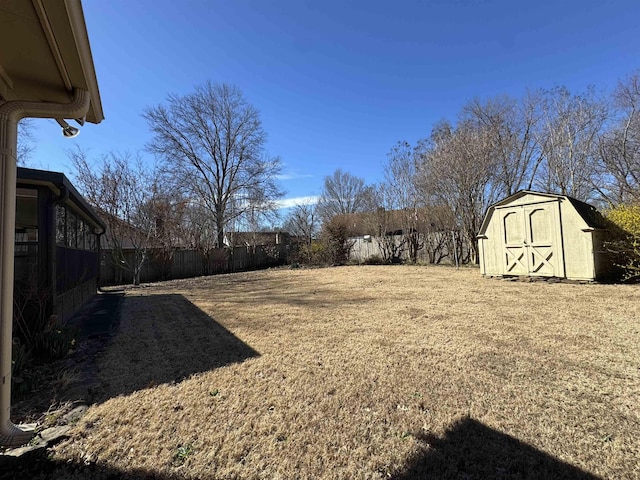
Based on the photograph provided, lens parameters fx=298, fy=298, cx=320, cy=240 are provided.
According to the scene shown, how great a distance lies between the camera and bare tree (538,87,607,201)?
14.7 meters

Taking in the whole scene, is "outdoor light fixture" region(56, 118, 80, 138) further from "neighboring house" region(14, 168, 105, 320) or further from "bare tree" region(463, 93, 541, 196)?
"bare tree" region(463, 93, 541, 196)

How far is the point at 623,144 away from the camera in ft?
44.7

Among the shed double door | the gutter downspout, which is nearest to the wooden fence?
the gutter downspout

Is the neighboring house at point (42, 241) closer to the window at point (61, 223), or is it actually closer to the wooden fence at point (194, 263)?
the window at point (61, 223)

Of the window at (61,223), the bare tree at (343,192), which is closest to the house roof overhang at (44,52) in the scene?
the window at (61,223)

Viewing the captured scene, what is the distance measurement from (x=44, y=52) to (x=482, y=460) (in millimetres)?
3553

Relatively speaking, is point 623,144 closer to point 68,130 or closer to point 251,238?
point 68,130

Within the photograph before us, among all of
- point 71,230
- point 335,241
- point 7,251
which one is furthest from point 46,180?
point 335,241

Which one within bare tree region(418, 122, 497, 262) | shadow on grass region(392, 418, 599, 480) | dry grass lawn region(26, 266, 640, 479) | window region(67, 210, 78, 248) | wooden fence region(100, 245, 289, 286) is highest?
bare tree region(418, 122, 497, 262)

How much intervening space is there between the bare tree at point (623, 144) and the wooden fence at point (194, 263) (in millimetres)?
18505

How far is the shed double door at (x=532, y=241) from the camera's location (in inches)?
360

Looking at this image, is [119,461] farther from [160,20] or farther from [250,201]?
[250,201]

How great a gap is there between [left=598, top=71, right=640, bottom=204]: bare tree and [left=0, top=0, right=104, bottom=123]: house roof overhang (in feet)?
59.0

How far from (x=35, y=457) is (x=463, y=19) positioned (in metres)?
11.9
